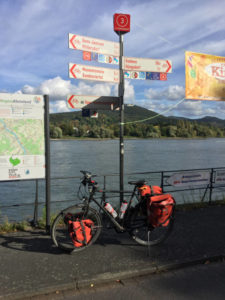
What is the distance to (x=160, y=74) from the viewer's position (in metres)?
5.89

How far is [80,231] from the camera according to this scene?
161 inches

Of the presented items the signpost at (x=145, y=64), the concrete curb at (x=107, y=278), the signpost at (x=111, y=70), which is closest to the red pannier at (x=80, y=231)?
the concrete curb at (x=107, y=278)

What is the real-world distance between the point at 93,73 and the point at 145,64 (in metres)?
1.13

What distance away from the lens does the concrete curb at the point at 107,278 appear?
3143 mm

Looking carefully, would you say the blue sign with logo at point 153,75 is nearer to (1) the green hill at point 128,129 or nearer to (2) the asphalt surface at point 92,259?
(2) the asphalt surface at point 92,259

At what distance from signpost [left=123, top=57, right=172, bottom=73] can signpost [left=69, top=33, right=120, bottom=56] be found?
293mm

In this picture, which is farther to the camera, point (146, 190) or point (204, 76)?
point (204, 76)

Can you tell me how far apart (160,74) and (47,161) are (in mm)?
2942

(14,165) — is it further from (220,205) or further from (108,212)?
(220,205)

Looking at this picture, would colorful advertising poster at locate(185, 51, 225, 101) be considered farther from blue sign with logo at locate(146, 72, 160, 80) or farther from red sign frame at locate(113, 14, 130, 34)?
red sign frame at locate(113, 14, 130, 34)

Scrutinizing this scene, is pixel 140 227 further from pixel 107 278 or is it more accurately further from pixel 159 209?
pixel 107 278

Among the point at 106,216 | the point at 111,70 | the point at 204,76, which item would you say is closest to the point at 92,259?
the point at 106,216

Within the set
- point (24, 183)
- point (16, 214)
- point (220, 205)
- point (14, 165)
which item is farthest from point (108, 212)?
point (24, 183)

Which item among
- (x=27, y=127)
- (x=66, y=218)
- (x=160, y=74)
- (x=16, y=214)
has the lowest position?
(x=16, y=214)
